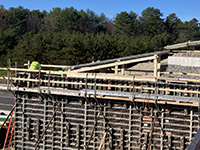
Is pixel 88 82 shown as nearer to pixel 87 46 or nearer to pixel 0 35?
pixel 87 46

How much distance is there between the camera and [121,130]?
47.2 feet

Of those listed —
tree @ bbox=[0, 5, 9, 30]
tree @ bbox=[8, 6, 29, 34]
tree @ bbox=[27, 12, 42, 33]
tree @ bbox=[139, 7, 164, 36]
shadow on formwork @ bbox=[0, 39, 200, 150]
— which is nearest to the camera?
shadow on formwork @ bbox=[0, 39, 200, 150]

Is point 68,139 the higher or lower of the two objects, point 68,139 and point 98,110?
the lower

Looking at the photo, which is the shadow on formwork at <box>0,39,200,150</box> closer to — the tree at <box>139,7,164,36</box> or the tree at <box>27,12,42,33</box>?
the tree at <box>139,7,164,36</box>

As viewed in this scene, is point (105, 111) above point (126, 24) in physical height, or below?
below

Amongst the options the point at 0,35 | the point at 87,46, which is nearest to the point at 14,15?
the point at 0,35

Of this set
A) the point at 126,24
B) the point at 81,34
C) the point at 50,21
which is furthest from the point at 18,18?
the point at 81,34

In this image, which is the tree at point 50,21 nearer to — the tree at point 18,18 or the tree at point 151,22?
the tree at point 18,18

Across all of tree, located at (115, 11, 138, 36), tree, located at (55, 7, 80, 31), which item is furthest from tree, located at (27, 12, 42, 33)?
tree, located at (115, 11, 138, 36)

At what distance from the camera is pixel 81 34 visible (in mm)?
48875

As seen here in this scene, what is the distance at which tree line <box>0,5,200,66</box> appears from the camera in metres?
41.2

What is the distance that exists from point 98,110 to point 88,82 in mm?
1860

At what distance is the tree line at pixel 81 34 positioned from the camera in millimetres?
41188

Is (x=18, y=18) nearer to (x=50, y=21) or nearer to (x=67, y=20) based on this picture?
(x=50, y=21)
